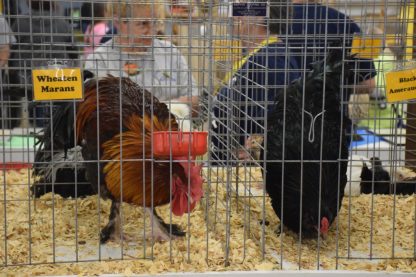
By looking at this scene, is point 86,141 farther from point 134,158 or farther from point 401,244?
point 401,244

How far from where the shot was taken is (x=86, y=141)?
272cm

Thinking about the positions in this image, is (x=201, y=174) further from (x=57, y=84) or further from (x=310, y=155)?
(x=57, y=84)

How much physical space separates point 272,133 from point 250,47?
44 cm

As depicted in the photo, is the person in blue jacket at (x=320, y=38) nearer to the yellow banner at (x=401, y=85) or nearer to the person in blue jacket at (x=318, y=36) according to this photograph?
the person in blue jacket at (x=318, y=36)

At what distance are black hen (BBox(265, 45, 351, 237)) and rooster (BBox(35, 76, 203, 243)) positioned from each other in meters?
0.40

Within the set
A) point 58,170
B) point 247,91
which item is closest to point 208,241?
point 247,91

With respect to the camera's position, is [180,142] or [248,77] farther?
[248,77]

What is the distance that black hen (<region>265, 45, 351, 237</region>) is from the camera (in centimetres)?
263

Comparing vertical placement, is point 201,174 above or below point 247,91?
below

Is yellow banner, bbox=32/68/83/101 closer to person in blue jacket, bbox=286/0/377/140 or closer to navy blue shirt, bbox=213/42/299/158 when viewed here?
navy blue shirt, bbox=213/42/299/158

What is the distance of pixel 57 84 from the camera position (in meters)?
2.21

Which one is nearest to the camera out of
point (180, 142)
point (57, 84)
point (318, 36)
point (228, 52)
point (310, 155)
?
point (57, 84)

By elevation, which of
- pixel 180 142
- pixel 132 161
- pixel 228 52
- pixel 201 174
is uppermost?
pixel 228 52

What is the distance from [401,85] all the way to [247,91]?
2.68ft
